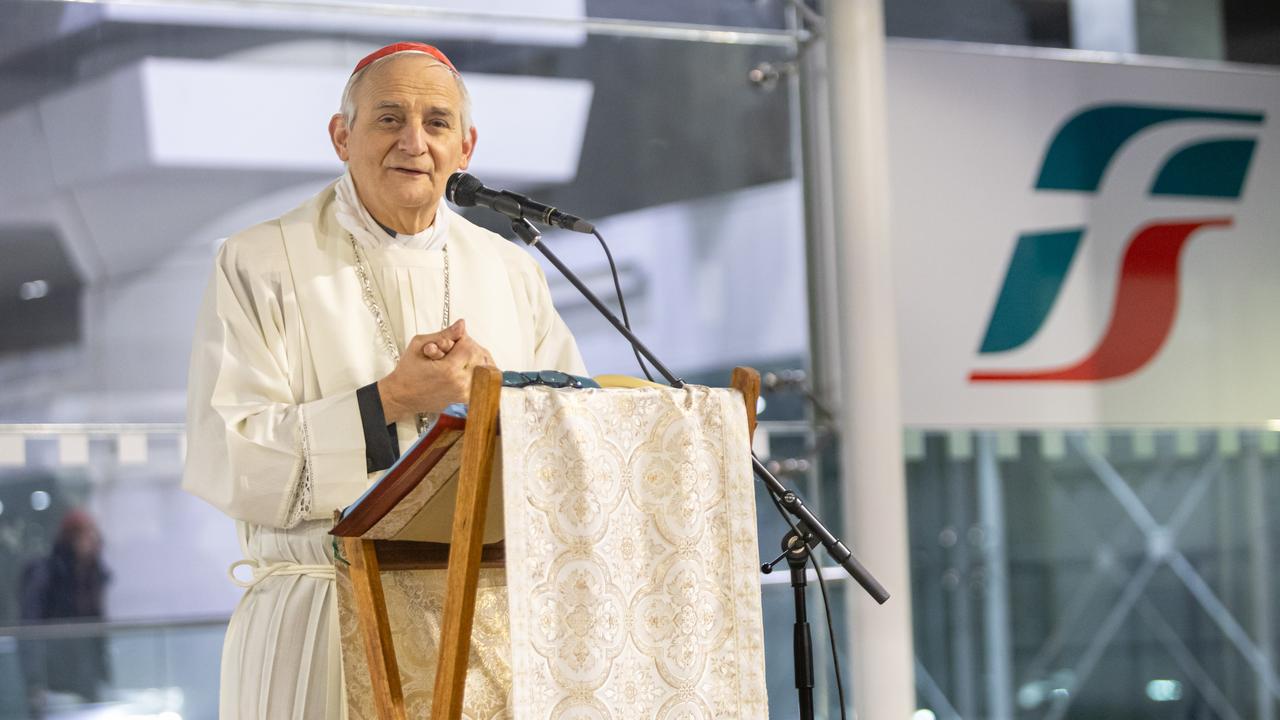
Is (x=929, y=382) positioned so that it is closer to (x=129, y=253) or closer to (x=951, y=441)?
(x=951, y=441)

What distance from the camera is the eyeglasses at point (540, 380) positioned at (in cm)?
175

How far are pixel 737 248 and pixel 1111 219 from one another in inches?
54.8

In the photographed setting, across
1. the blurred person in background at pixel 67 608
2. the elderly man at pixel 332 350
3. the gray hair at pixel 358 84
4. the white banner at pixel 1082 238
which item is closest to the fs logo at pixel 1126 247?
Answer: the white banner at pixel 1082 238

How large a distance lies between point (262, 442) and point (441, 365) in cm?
35

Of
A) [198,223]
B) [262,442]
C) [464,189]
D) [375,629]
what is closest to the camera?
[375,629]

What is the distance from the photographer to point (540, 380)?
180cm

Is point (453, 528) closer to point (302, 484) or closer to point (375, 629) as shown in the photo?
point (375, 629)

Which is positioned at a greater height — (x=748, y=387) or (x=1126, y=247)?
(x=1126, y=247)

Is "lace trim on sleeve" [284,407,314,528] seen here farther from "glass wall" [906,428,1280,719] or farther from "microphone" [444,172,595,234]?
"glass wall" [906,428,1280,719]

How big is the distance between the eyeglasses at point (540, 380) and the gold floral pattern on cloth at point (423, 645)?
1.31 ft

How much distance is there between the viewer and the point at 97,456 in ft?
12.8

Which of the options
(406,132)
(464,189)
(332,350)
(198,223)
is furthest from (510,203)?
(198,223)

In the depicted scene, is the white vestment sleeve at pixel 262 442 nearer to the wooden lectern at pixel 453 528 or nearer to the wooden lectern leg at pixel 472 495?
the wooden lectern at pixel 453 528

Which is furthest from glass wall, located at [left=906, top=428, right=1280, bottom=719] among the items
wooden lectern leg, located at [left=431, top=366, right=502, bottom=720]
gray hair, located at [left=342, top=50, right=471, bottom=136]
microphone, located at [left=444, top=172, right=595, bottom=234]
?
wooden lectern leg, located at [left=431, top=366, right=502, bottom=720]
